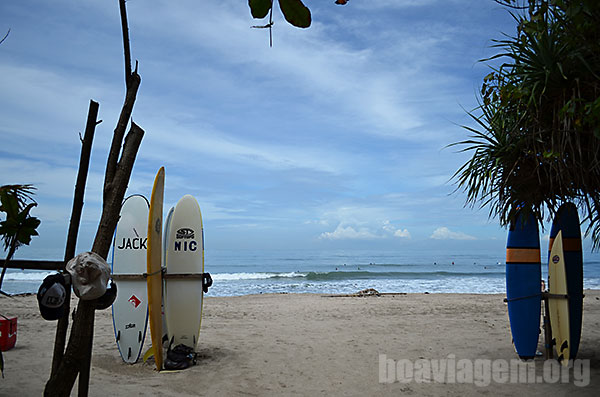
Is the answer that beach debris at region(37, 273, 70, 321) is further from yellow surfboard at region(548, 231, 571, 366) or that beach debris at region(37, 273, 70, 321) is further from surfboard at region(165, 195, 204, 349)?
yellow surfboard at region(548, 231, 571, 366)

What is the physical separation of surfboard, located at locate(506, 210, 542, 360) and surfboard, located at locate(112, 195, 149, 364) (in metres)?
4.00

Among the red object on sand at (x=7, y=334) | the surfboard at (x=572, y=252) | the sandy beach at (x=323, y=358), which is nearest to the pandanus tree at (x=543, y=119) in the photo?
the surfboard at (x=572, y=252)

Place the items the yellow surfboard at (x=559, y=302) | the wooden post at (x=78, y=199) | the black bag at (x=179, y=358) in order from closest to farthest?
the wooden post at (x=78, y=199) → the yellow surfboard at (x=559, y=302) → the black bag at (x=179, y=358)

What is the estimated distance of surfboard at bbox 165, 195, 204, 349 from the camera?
208 inches

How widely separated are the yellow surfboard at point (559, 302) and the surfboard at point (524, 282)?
129 mm

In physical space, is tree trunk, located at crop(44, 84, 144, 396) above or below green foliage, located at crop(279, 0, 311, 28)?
below

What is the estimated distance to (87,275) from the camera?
6.56 ft

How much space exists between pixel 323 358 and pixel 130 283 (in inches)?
92.6

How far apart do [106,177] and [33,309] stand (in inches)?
329

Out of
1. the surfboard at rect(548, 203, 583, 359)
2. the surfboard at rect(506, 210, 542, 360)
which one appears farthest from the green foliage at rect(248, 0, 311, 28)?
the surfboard at rect(548, 203, 583, 359)

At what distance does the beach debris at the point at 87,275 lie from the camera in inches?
78.3

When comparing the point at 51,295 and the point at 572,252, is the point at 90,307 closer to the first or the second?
the point at 51,295

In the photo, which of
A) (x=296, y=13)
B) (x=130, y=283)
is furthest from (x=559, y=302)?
(x=296, y=13)

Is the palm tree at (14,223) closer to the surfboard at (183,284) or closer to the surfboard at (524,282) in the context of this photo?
the surfboard at (183,284)
